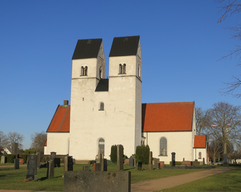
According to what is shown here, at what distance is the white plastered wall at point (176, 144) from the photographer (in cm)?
3922

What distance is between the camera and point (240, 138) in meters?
47.7

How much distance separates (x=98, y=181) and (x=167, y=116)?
3716 centimetres

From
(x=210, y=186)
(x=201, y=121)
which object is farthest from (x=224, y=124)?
(x=210, y=186)

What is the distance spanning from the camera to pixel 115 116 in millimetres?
38000

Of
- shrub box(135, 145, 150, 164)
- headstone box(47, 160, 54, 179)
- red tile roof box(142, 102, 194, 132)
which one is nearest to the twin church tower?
shrub box(135, 145, 150, 164)

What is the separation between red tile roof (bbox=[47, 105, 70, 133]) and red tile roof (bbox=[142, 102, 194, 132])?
11.2 meters

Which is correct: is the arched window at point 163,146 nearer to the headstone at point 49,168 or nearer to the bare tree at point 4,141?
the headstone at point 49,168

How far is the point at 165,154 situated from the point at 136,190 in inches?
1135

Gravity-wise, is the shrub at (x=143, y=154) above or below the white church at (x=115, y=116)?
below

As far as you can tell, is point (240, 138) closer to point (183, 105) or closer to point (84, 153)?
point (183, 105)

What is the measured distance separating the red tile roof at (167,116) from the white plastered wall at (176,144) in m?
0.68

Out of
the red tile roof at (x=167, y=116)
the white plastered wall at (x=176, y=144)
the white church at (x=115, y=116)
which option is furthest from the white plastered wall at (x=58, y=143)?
the white plastered wall at (x=176, y=144)

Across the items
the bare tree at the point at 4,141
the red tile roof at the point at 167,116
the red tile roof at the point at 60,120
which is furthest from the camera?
the bare tree at the point at 4,141

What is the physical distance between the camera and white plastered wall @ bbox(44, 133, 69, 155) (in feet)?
138
